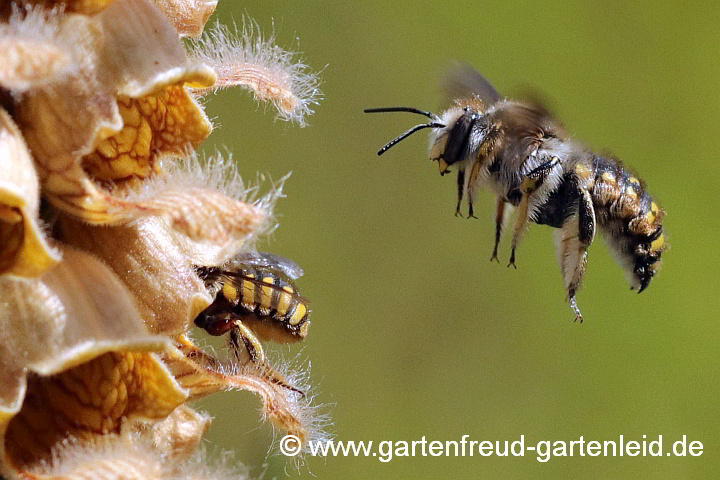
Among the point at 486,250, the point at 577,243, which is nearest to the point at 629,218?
the point at 577,243

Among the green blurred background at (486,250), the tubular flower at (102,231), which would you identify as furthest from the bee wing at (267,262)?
the green blurred background at (486,250)

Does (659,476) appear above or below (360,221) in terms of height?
below

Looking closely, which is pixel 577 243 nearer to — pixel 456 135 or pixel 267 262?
pixel 456 135

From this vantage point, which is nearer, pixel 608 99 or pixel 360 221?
pixel 360 221

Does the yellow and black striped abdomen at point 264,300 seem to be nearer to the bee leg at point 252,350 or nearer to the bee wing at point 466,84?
the bee leg at point 252,350

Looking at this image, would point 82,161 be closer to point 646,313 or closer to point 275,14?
point 275,14

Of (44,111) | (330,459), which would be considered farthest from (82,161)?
(330,459)

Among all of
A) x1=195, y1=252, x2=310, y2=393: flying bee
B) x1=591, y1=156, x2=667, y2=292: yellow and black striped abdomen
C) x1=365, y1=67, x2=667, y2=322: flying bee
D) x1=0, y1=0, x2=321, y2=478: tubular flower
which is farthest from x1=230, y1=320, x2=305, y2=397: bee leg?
x1=591, y1=156, x2=667, y2=292: yellow and black striped abdomen
